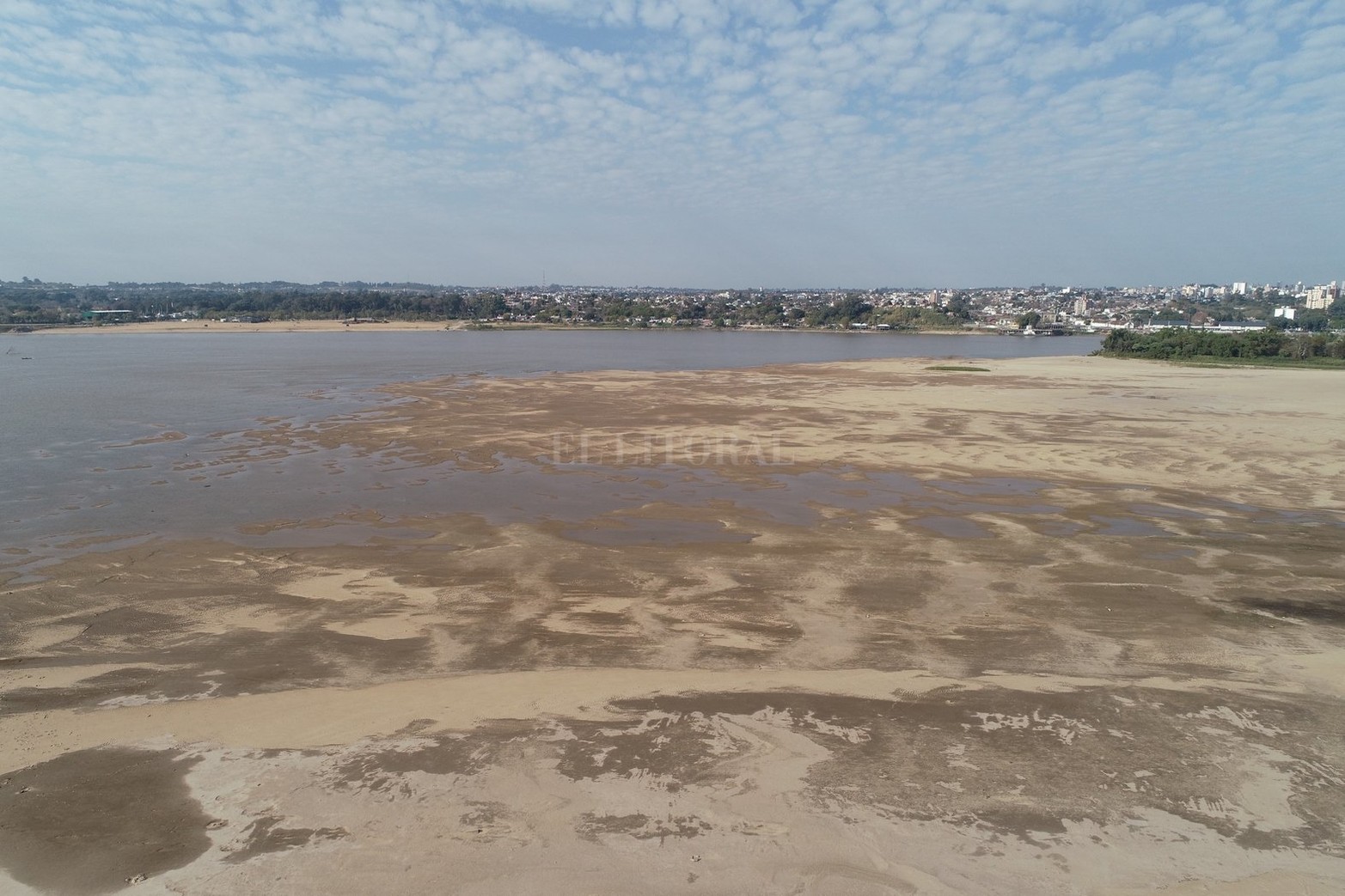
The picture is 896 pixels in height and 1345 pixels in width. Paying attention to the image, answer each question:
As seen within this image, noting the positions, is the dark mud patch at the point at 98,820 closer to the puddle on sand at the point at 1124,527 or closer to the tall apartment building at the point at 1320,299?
the puddle on sand at the point at 1124,527

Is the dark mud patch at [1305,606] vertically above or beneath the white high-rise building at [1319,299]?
beneath

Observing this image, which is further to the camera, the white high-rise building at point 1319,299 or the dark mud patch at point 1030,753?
the white high-rise building at point 1319,299

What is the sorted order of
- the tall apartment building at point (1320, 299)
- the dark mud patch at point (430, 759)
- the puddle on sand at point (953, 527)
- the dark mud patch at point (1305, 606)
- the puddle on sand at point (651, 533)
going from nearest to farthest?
the dark mud patch at point (430, 759) → the dark mud patch at point (1305, 606) → the puddle on sand at point (651, 533) → the puddle on sand at point (953, 527) → the tall apartment building at point (1320, 299)

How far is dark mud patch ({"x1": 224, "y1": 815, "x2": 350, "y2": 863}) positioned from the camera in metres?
5.33

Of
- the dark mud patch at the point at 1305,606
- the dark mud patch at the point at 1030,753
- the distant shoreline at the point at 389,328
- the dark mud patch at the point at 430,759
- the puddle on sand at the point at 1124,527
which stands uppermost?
the distant shoreline at the point at 389,328

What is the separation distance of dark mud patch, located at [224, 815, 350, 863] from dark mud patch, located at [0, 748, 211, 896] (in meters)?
0.29

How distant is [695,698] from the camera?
7461 millimetres

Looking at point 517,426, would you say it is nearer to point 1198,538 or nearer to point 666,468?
point 666,468

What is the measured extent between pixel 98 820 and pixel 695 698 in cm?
493

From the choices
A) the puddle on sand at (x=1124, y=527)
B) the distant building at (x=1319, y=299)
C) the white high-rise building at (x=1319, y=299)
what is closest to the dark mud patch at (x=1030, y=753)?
the puddle on sand at (x=1124, y=527)

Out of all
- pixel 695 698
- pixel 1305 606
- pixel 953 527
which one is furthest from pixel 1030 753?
pixel 953 527

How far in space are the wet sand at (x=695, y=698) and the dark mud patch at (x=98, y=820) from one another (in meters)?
0.03

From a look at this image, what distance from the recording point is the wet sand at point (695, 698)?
5316mm

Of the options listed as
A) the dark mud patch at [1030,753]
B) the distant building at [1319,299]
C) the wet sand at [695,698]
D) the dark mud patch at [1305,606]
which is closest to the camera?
the wet sand at [695,698]
